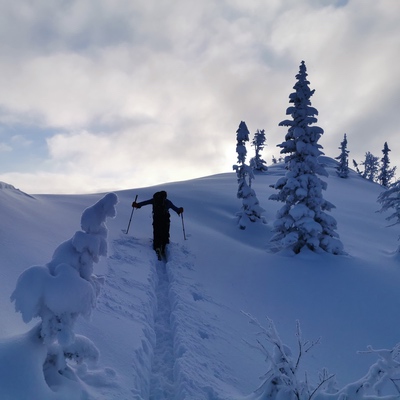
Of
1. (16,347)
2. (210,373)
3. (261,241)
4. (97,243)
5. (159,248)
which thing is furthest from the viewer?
(261,241)

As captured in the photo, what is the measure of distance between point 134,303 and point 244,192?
1709cm

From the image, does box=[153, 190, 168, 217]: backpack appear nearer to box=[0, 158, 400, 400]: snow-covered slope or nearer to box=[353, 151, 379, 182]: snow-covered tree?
box=[0, 158, 400, 400]: snow-covered slope

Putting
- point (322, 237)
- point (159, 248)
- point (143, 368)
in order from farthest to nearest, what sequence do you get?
point (322, 237) → point (159, 248) → point (143, 368)

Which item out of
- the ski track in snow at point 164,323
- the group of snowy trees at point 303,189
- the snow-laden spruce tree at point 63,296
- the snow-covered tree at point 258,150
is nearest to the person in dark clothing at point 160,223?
the ski track in snow at point 164,323

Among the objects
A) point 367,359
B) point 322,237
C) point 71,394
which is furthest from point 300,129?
point 71,394

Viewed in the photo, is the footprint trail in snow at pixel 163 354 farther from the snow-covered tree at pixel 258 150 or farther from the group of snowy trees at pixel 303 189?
the snow-covered tree at pixel 258 150

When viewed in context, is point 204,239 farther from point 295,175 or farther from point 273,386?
point 273,386

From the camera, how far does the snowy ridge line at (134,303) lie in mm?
5455

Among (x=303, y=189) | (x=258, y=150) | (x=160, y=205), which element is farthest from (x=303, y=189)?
(x=258, y=150)

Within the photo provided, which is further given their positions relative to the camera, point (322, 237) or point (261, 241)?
point (261, 241)

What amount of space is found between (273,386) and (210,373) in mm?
1910

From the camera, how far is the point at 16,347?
3885mm

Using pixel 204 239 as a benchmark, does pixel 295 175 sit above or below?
above

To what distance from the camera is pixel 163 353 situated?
253 inches
